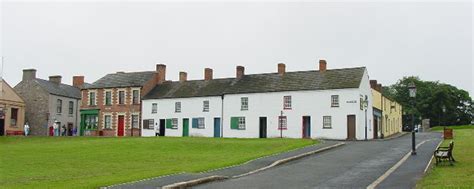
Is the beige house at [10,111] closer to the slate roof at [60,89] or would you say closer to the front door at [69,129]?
the slate roof at [60,89]

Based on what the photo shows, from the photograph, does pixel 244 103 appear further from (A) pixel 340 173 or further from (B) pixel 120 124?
(A) pixel 340 173

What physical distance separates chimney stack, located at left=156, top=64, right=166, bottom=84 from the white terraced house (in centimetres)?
238

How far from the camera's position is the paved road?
57.2ft

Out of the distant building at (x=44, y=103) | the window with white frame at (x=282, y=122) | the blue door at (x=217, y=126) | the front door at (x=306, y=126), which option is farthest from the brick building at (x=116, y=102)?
the front door at (x=306, y=126)

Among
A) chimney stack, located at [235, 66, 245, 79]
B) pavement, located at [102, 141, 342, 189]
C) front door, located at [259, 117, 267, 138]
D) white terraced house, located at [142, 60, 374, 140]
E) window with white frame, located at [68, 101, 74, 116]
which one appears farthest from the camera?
window with white frame, located at [68, 101, 74, 116]

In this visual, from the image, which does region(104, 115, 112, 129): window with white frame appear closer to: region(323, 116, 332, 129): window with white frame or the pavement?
region(323, 116, 332, 129): window with white frame

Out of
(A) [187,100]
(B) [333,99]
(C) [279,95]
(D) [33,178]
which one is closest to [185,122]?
(A) [187,100]

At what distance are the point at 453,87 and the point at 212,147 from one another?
81749mm

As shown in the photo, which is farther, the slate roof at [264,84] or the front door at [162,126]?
the front door at [162,126]

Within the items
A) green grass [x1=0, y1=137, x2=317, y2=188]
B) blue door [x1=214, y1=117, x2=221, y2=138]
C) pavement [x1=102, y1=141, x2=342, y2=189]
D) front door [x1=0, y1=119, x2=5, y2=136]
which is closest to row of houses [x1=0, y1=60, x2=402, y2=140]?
blue door [x1=214, y1=117, x2=221, y2=138]

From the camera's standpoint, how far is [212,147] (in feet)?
111

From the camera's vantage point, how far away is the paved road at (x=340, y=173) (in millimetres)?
17438

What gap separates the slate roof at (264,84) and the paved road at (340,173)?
66.3ft

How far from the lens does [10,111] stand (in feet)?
190
